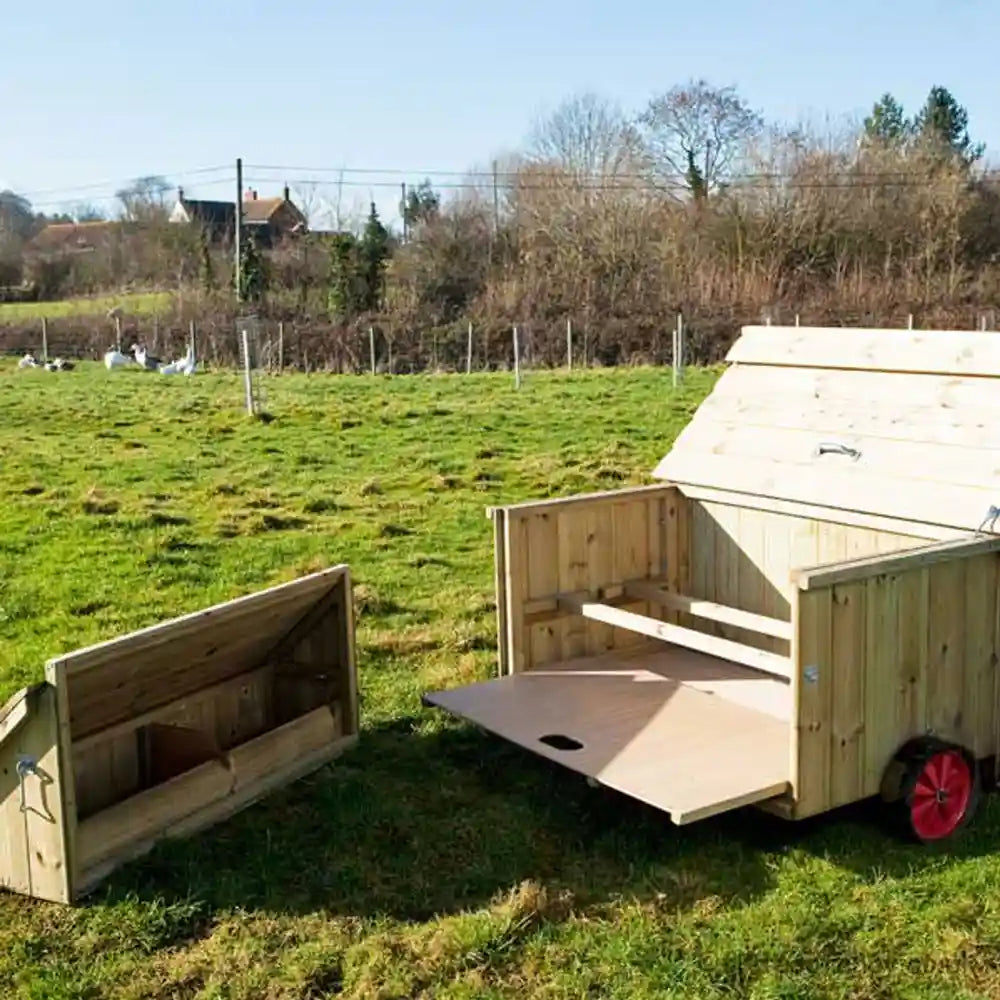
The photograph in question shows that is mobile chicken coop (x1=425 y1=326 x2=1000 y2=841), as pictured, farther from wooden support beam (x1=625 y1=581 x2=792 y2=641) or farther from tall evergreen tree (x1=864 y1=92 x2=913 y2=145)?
tall evergreen tree (x1=864 y1=92 x2=913 y2=145)

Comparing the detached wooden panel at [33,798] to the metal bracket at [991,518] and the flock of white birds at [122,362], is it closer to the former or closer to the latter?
the metal bracket at [991,518]

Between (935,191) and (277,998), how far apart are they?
39.1 meters

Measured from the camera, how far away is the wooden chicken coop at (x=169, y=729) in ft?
14.1

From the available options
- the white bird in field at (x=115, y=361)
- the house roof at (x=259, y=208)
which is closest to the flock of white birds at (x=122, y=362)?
the white bird in field at (x=115, y=361)

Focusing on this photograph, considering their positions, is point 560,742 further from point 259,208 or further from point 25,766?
point 259,208

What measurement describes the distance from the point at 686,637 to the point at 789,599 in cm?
54

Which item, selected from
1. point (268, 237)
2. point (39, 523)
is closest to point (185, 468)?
point (39, 523)

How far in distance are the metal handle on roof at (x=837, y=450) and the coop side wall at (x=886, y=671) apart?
0.92 metres

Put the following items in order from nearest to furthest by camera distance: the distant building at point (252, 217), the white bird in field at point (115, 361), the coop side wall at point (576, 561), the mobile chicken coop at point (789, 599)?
1. the mobile chicken coop at point (789, 599)
2. the coop side wall at point (576, 561)
3. the white bird in field at point (115, 361)
4. the distant building at point (252, 217)

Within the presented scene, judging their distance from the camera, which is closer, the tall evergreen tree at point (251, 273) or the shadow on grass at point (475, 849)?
the shadow on grass at point (475, 849)

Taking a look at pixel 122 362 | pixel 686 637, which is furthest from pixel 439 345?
pixel 686 637

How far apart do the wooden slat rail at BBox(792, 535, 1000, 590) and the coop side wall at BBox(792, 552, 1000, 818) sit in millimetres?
19

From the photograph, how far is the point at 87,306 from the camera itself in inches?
1656

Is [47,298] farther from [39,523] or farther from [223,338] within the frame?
[39,523]
